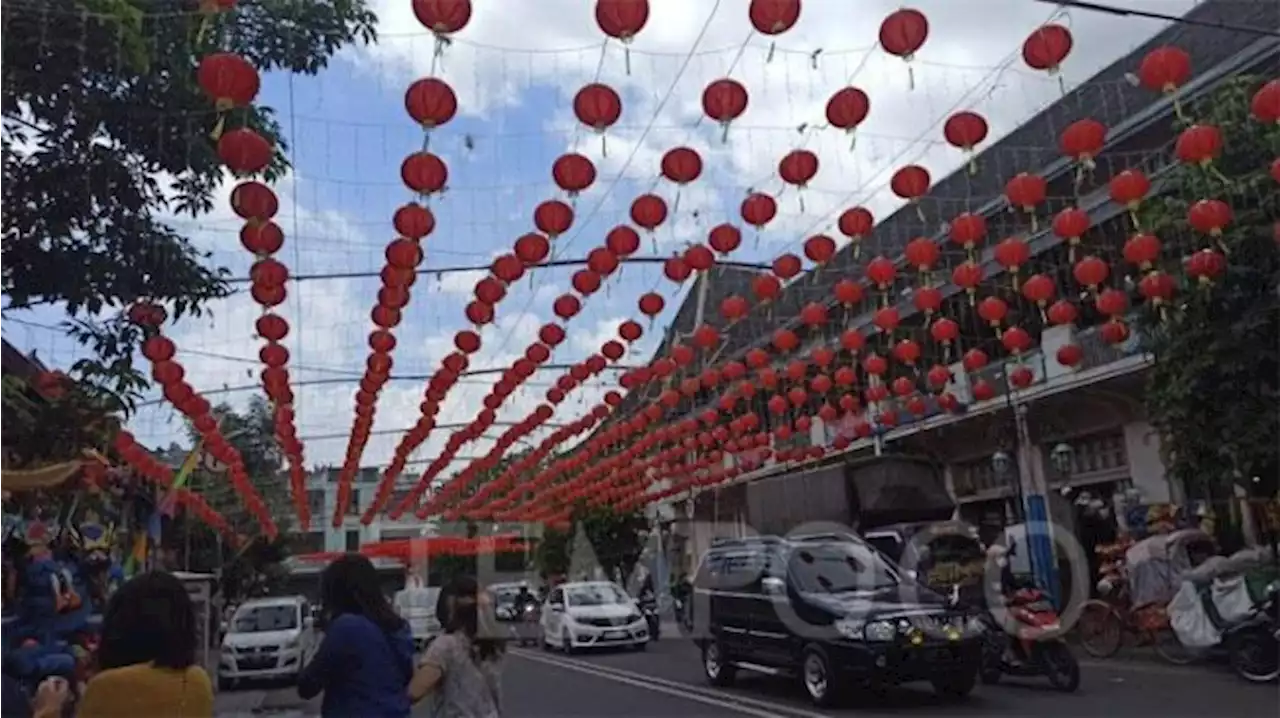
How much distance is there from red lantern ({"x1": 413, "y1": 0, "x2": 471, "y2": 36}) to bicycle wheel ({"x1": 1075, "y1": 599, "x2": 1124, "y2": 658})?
38.7 ft

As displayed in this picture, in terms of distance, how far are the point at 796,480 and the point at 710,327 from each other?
610 centimetres

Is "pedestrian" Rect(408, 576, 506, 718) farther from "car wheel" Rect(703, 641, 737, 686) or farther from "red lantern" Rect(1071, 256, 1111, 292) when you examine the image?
"red lantern" Rect(1071, 256, 1111, 292)

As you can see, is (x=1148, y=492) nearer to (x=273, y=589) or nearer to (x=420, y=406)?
(x=420, y=406)

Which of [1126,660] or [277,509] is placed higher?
[277,509]

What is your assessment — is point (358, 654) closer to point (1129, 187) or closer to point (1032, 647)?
point (1129, 187)

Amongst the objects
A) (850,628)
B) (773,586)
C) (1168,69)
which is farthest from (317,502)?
(1168,69)

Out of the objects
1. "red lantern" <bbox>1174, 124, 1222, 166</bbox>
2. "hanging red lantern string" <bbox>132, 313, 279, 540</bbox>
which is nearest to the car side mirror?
"red lantern" <bbox>1174, 124, 1222, 166</bbox>

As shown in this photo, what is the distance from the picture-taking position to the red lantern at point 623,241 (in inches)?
415

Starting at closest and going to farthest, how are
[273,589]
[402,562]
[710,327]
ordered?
[710,327] < [273,589] < [402,562]

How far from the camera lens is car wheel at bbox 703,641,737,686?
42.5ft

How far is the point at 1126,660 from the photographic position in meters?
14.7

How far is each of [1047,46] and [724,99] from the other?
7.23ft

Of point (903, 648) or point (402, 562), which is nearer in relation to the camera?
point (903, 648)

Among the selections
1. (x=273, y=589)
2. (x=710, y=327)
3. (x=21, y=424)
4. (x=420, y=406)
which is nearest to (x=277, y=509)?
(x=273, y=589)
